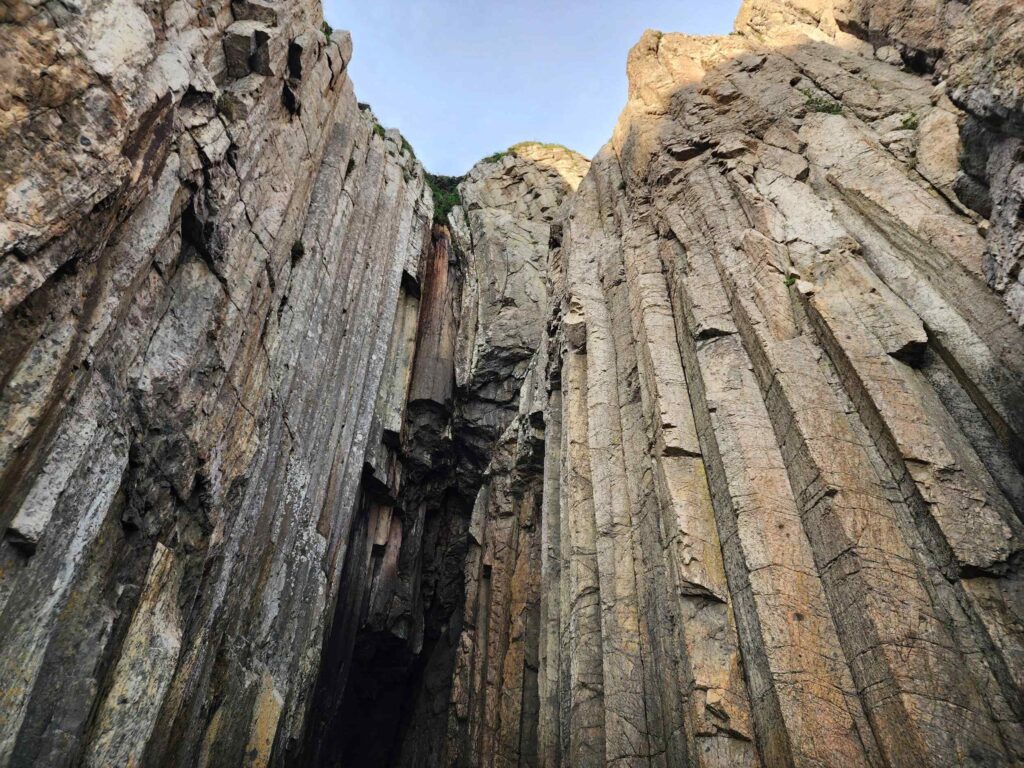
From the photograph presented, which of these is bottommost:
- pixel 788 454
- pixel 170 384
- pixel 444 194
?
pixel 788 454

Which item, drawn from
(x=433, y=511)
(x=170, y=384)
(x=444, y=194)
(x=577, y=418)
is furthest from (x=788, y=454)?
(x=444, y=194)

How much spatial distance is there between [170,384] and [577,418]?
8.76m

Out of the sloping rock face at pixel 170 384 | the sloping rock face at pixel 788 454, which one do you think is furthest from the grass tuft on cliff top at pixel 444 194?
the sloping rock face at pixel 788 454

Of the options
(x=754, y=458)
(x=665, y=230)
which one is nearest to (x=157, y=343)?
(x=754, y=458)

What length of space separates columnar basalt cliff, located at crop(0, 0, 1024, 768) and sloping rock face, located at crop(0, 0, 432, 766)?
0.06 meters

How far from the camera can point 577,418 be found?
14312 millimetres

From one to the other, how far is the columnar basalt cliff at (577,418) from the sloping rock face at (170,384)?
0.20 ft

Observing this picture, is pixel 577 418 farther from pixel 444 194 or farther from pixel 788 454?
pixel 444 194

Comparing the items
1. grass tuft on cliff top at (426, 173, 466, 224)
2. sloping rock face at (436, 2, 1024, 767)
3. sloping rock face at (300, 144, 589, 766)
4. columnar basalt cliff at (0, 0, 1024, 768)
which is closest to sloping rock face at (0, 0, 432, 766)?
columnar basalt cliff at (0, 0, 1024, 768)

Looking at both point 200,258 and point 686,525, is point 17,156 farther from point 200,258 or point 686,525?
point 686,525

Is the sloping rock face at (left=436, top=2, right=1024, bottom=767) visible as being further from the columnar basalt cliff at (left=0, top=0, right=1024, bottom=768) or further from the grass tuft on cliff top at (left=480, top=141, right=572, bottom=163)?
the grass tuft on cliff top at (left=480, top=141, right=572, bottom=163)

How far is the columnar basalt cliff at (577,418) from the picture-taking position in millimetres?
6461

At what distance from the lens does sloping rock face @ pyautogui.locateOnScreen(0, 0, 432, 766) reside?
242 inches

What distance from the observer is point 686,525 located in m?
9.36
